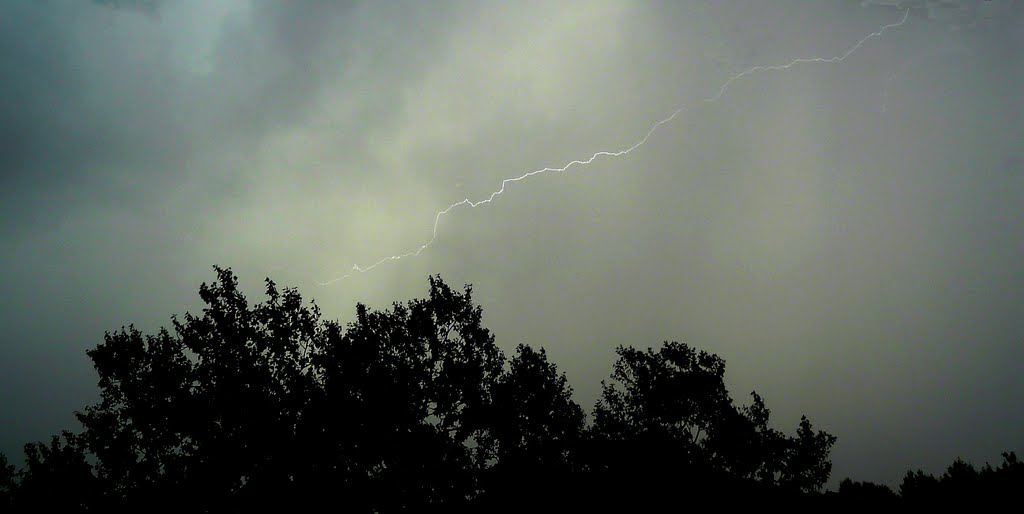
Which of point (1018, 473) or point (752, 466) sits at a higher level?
point (752, 466)

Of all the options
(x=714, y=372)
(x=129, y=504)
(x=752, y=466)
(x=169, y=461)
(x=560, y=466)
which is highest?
(x=714, y=372)

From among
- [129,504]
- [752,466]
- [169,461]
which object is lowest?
[129,504]

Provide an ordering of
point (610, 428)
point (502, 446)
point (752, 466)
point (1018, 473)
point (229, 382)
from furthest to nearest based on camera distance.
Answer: point (752, 466), point (610, 428), point (502, 446), point (229, 382), point (1018, 473)

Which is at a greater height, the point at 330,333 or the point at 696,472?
the point at 330,333

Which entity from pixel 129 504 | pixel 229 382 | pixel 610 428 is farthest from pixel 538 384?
pixel 129 504

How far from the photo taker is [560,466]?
29.8 meters

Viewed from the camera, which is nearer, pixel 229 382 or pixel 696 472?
pixel 229 382

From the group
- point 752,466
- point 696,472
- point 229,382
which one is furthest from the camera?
point 752,466

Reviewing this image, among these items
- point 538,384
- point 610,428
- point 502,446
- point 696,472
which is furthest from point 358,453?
point 696,472

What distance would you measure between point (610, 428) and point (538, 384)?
24.6 ft

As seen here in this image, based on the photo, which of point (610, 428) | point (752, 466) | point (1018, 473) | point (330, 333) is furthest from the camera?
point (752, 466)

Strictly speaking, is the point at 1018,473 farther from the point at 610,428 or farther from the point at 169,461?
the point at 169,461

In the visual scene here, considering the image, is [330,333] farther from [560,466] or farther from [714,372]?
[714,372]

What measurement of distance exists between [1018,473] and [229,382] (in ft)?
109
